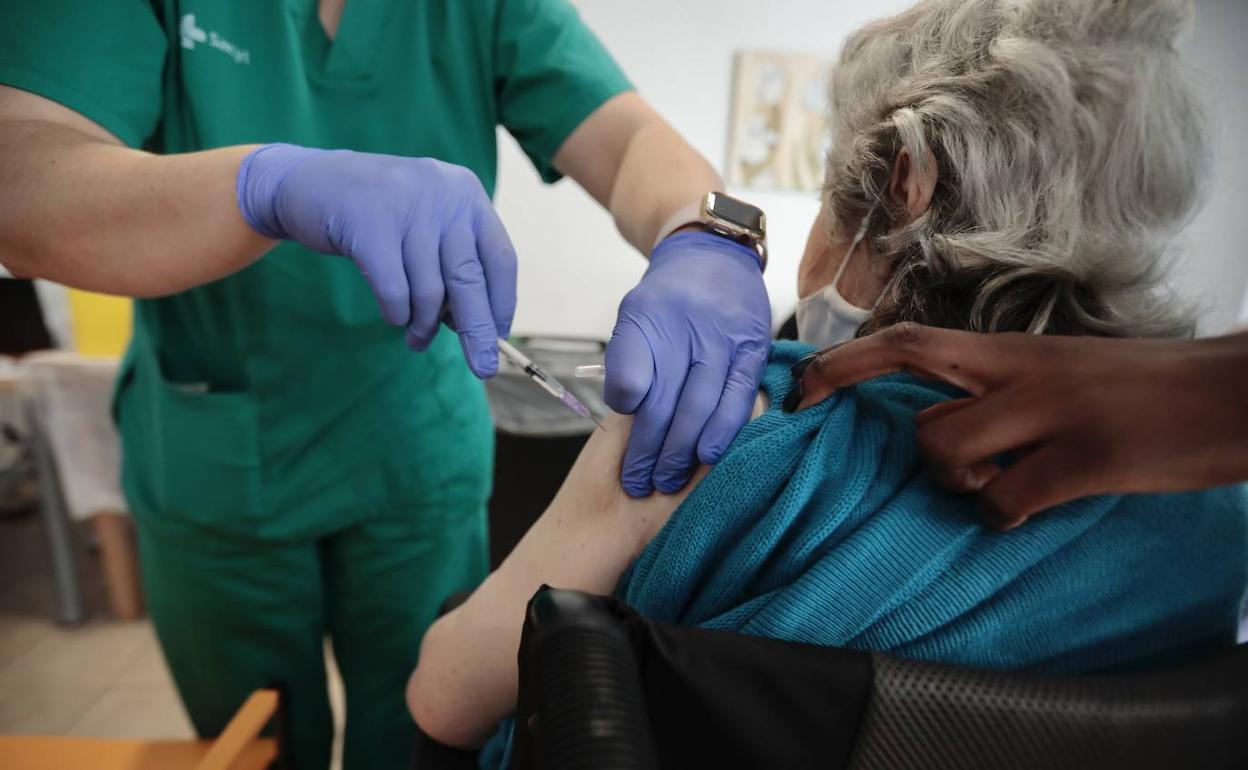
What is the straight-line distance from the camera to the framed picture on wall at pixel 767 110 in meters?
1.95

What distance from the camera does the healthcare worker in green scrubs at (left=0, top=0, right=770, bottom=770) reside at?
0.68 metres

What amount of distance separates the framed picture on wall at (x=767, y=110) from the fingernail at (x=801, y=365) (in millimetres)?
1318

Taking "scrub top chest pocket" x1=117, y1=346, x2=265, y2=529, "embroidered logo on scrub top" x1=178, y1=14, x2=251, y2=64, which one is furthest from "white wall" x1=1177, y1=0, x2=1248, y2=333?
"scrub top chest pocket" x1=117, y1=346, x2=265, y2=529

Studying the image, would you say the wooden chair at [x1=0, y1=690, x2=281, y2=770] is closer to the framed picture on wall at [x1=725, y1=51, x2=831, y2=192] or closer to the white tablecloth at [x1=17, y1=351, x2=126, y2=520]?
the white tablecloth at [x1=17, y1=351, x2=126, y2=520]

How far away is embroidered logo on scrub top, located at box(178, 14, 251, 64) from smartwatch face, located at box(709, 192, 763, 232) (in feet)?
1.97

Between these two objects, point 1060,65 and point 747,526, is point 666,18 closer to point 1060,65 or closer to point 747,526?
point 1060,65

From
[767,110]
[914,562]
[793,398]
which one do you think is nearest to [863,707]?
[914,562]

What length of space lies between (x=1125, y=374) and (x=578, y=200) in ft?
6.40

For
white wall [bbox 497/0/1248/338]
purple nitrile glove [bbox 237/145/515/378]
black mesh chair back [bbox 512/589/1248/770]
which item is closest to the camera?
black mesh chair back [bbox 512/589/1248/770]

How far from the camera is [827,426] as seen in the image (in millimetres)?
551

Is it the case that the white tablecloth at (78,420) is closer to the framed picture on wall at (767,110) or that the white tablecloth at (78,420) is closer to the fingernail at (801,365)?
the framed picture on wall at (767,110)

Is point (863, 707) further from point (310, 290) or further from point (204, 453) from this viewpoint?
point (204, 453)

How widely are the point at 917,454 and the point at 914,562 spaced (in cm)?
9

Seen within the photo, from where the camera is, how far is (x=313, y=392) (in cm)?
100
